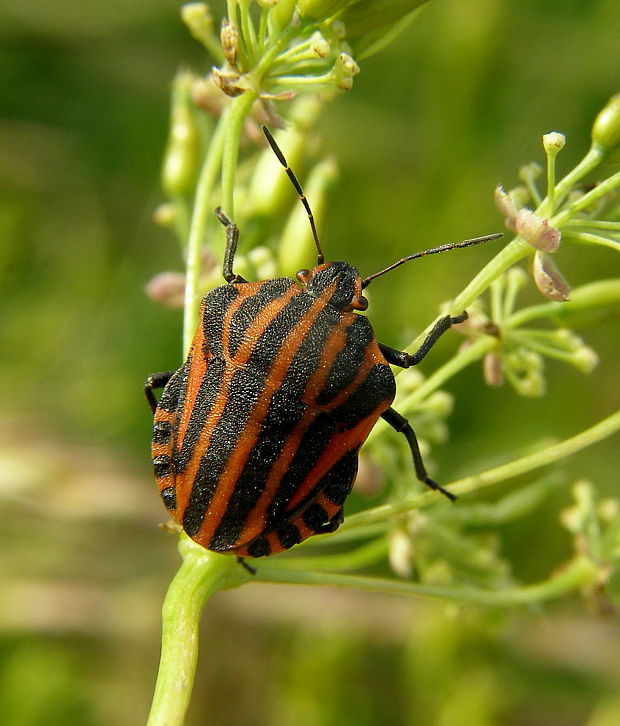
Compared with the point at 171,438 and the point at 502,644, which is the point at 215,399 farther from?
the point at 502,644

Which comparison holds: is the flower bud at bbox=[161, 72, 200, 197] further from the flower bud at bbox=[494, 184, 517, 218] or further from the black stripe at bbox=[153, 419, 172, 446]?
the flower bud at bbox=[494, 184, 517, 218]

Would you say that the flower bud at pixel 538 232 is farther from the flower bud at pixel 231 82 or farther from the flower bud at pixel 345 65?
the flower bud at pixel 231 82

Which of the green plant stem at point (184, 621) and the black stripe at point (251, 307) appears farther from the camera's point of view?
the black stripe at point (251, 307)

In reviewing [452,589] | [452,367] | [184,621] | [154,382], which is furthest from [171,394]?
[452,589]

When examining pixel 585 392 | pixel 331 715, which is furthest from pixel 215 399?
pixel 585 392

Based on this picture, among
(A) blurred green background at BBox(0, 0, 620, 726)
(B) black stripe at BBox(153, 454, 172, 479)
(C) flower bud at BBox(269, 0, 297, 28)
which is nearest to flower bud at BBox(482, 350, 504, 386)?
(B) black stripe at BBox(153, 454, 172, 479)

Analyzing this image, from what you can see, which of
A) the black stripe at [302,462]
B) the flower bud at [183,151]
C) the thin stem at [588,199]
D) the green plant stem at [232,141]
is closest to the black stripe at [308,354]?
the black stripe at [302,462]

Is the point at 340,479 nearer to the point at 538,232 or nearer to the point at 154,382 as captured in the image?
the point at 154,382
